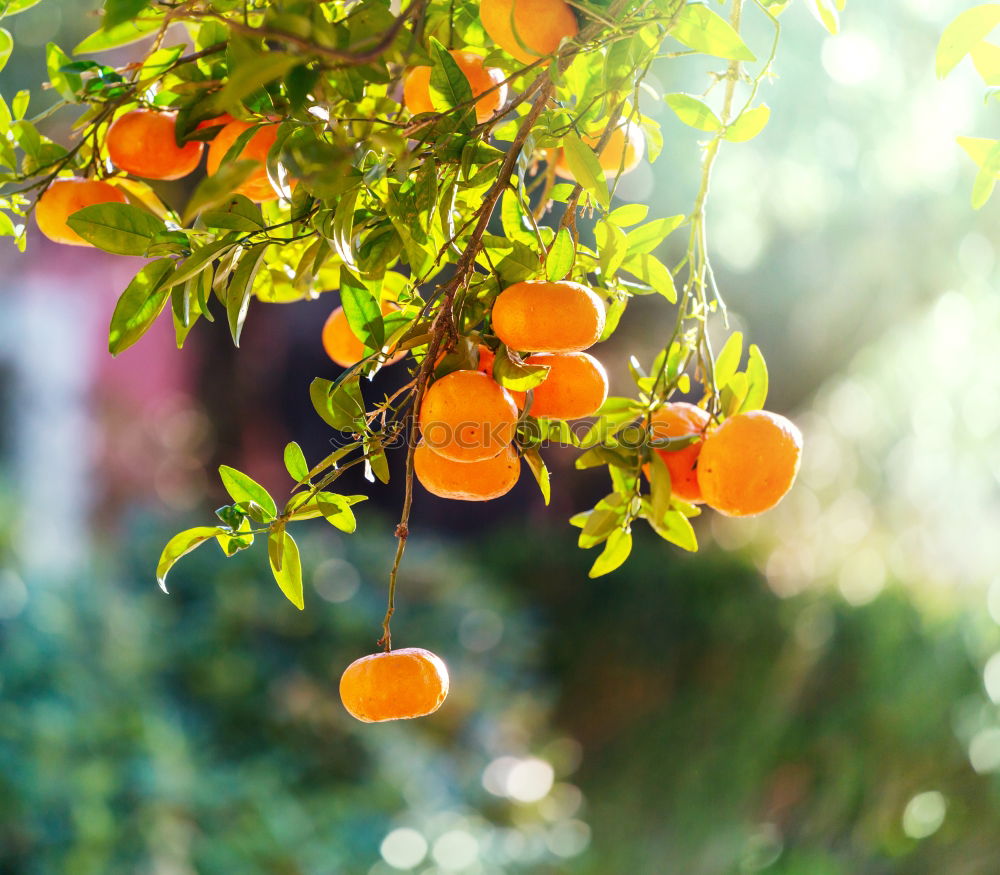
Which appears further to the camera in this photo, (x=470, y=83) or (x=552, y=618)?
(x=552, y=618)

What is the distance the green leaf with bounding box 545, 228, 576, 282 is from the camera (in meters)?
0.45

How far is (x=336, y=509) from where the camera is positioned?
0.47 m

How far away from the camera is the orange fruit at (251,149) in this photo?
48 cm

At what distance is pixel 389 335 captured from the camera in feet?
1.62

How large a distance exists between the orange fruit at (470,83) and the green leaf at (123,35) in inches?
4.8

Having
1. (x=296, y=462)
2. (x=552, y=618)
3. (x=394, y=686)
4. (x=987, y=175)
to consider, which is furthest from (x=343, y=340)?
(x=552, y=618)

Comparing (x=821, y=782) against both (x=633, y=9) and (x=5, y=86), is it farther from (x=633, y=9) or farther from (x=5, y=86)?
(x=5, y=86)

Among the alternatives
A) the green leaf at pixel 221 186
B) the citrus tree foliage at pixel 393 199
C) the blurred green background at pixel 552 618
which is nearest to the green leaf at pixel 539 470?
the citrus tree foliage at pixel 393 199

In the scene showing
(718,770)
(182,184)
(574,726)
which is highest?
(182,184)

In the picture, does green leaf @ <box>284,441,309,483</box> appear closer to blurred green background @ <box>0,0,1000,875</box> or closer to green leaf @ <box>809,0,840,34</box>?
green leaf @ <box>809,0,840,34</box>

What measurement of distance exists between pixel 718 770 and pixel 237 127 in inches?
93.9

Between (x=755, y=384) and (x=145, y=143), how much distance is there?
353mm

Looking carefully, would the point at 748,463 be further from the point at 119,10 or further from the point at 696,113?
the point at 119,10

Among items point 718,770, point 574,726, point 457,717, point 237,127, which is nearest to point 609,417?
point 237,127
